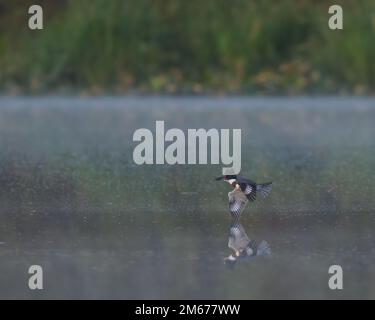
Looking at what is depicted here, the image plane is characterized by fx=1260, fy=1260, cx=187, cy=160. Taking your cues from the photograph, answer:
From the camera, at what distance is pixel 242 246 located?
4965mm

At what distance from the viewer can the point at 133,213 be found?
5754 mm

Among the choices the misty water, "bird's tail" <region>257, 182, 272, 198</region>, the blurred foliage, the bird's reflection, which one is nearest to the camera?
the misty water

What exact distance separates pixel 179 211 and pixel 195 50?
634 centimetres

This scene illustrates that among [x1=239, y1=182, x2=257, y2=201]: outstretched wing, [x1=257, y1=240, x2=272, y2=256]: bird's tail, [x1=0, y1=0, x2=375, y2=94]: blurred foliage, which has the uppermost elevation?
[x1=0, y1=0, x2=375, y2=94]: blurred foliage

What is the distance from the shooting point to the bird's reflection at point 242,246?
472 cm

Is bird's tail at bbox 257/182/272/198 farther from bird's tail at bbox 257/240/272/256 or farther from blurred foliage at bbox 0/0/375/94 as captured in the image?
blurred foliage at bbox 0/0/375/94

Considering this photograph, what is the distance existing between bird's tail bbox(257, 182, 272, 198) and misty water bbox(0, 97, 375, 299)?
44mm

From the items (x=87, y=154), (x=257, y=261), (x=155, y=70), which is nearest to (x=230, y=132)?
(x=87, y=154)

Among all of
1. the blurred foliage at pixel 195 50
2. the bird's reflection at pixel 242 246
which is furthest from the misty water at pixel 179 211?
the blurred foliage at pixel 195 50

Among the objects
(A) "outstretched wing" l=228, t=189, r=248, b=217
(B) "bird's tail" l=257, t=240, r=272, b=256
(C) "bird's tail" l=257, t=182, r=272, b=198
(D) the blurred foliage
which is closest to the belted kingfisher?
(A) "outstretched wing" l=228, t=189, r=248, b=217

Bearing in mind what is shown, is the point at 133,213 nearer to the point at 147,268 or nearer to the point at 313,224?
the point at 313,224

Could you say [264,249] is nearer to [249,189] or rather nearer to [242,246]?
[242,246]

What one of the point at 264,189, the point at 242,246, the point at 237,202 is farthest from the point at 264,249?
the point at 264,189

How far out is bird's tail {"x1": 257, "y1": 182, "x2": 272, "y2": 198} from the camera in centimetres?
608
